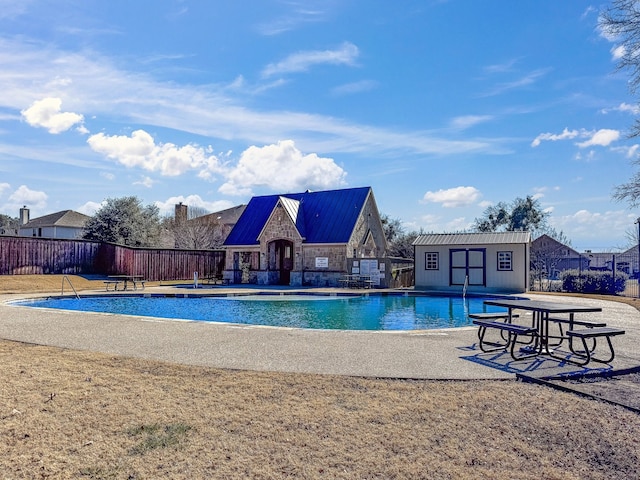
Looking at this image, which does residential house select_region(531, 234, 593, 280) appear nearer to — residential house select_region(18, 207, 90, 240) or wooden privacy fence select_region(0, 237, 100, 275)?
wooden privacy fence select_region(0, 237, 100, 275)

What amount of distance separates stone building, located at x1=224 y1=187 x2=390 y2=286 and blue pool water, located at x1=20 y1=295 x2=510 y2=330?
19.3ft

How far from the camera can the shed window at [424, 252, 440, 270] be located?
75.7 ft

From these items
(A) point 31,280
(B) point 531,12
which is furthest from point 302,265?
(B) point 531,12

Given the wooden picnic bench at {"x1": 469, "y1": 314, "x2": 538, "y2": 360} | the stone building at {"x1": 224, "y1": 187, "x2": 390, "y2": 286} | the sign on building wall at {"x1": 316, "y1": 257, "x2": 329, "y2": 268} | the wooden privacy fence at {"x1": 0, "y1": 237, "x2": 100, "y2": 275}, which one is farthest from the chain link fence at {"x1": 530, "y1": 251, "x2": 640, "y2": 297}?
the wooden privacy fence at {"x1": 0, "y1": 237, "x2": 100, "y2": 275}

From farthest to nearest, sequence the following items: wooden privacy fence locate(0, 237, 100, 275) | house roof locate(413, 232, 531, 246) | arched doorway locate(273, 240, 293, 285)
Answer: arched doorway locate(273, 240, 293, 285)
wooden privacy fence locate(0, 237, 100, 275)
house roof locate(413, 232, 531, 246)

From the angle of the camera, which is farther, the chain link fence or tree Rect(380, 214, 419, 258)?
tree Rect(380, 214, 419, 258)

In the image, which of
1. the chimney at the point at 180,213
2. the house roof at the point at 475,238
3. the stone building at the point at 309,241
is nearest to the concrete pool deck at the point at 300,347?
the house roof at the point at 475,238

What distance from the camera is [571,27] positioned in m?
12.9

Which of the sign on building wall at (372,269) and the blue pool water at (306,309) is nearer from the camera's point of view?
the blue pool water at (306,309)

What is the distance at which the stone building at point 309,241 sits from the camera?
25.9m

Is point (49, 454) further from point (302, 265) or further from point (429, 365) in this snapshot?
point (302, 265)

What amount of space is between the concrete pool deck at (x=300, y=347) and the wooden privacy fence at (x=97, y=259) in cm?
1750

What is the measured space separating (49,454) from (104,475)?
2.03 ft

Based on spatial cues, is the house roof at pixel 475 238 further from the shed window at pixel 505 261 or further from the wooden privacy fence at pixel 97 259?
the wooden privacy fence at pixel 97 259
